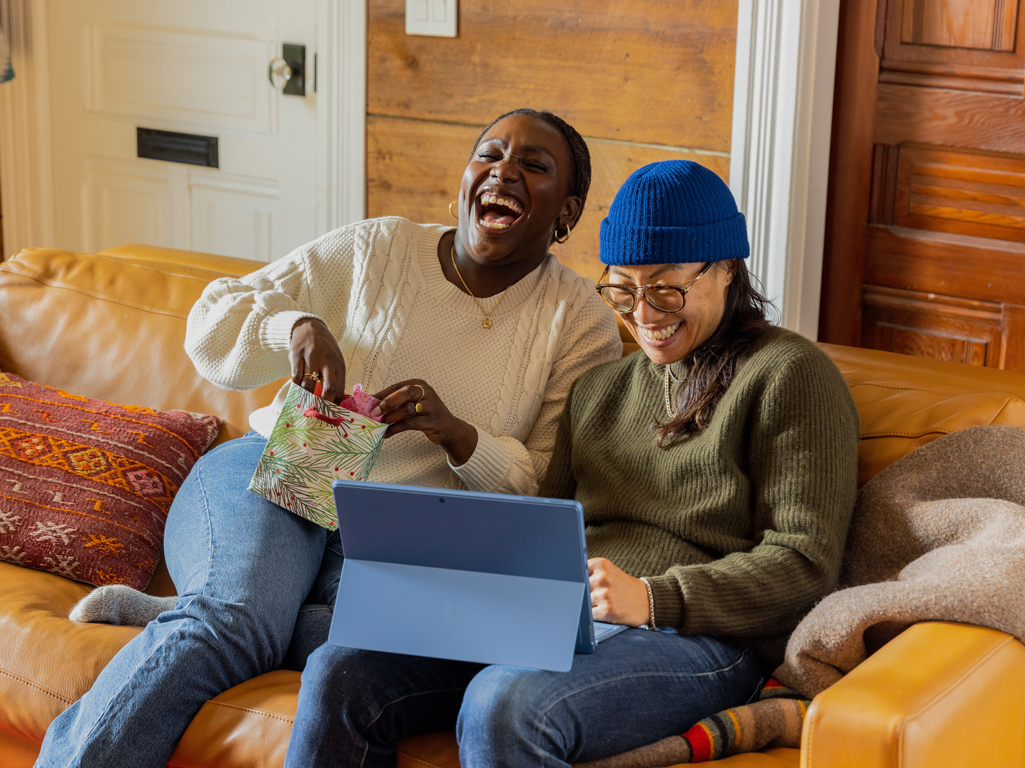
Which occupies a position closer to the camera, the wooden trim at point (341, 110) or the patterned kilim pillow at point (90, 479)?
the patterned kilim pillow at point (90, 479)

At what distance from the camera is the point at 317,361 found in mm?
1667

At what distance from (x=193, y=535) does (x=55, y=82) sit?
2444mm

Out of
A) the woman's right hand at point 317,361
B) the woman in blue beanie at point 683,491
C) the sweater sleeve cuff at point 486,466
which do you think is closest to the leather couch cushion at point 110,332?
the woman's right hand at point 317,361

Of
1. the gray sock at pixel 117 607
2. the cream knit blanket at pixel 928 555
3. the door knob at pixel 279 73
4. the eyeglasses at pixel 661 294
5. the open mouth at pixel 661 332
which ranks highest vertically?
the door knob at pixel 279 73

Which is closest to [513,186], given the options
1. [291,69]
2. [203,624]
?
[203,624]

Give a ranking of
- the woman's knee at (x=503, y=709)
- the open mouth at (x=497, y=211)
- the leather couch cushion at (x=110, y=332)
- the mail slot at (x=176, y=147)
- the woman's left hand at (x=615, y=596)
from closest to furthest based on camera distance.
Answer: the woman's knee at (x=503, y=709) → the woman's left hand at (x=615, y=596) → the open mouth at (x=497, y=211) → the leather couch cushion at (x=110, y=332) → the mail slot at (x=176, y=147)

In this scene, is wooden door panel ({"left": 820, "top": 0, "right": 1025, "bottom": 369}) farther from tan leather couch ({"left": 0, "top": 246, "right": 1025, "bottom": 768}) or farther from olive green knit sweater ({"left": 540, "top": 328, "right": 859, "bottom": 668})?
olive green knit sweater ({"left": 540, "top": 328, "right": 859, "bottom": 668})

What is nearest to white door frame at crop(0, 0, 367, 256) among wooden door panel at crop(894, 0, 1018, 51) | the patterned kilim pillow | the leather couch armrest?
the patterned kilim pillow

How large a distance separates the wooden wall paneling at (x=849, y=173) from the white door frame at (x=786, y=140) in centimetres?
3

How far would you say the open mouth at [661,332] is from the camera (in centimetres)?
158

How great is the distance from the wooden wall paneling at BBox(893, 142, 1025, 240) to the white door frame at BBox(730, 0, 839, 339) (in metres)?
0.18

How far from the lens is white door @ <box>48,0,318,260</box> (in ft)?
10.5

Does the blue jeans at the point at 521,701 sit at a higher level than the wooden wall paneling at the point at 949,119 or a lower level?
lower

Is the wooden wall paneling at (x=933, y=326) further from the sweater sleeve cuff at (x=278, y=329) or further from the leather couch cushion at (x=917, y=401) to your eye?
the sweater sleeve cuff at (x=278, y=329)
